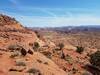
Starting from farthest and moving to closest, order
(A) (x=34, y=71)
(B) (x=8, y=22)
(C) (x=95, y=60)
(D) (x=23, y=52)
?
(B) (x=8, y=22), (C) (x=95, y=60), (D) (x=23, y=52), (A) (x=34, y=71)

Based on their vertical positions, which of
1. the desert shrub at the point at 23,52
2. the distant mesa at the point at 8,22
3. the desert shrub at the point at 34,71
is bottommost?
the desert shrub at the point at 34,71

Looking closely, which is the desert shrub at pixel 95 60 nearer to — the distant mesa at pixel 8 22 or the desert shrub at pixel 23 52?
the desert shrub at pixel 23 52

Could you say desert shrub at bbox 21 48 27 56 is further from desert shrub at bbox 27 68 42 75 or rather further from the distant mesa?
the distant mesa

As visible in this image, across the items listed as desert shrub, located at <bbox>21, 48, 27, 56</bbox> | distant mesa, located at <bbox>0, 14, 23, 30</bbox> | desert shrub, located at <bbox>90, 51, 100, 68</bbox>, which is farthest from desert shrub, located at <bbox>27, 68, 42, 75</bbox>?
distant mesa, located at <bbox>0, 14, 23, 30</bbox>

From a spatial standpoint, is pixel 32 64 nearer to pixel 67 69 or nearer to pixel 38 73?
pixel 38 73

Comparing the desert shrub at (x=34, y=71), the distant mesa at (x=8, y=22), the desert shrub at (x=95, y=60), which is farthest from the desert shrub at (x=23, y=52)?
the distant mesa at (x=8, y=22)

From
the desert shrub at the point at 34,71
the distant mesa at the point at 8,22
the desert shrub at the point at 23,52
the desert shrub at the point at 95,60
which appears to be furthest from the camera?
the distant mesa at the point at 8,22

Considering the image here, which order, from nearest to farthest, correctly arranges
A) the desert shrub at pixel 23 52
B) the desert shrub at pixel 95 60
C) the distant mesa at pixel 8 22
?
the desert shrub at pixel 23 52 → the desert shrub at pixel 95 60 → the distant mesa at pixel 8 22

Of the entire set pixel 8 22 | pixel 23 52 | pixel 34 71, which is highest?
pixel 8 22

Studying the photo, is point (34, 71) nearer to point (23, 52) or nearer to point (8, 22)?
point (23, 52)

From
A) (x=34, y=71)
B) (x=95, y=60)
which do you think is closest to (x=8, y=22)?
(x=95, y=60)

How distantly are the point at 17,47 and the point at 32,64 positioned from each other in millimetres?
6410

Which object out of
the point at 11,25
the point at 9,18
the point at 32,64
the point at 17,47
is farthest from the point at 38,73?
the point at 9,18

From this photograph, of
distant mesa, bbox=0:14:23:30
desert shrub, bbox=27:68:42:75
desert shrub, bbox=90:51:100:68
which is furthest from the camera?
distant mesa, bbox=0:14:23:30
